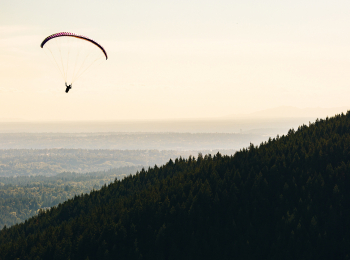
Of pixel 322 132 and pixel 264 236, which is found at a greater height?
pixel 322 132

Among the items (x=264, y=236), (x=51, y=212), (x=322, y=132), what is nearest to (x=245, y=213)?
(x=264, y=236)

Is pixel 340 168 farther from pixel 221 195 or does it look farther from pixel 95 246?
pixel 95 246

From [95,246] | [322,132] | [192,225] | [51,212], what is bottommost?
[51,212]

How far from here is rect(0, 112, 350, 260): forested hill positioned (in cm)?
6731

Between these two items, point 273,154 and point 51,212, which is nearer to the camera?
point 273,154

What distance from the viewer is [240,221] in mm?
76312

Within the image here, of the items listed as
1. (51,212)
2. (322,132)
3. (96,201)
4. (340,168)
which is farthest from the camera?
(51,212)

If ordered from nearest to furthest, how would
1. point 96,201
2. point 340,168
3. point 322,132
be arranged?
point 340,168 < point 322,132 < point 96,201

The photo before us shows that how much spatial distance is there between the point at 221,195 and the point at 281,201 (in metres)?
16.4

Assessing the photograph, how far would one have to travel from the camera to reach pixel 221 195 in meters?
87.4

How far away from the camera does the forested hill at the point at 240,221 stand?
67.3 m

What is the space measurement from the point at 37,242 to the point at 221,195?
173 ft

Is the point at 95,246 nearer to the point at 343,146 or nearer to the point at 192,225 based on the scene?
the point at 192,225

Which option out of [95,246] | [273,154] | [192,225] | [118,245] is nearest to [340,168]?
[273,154]
